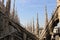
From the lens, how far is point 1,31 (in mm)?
14664

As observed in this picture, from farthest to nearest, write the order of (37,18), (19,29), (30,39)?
(37,18)
(30,39)
(19,29)

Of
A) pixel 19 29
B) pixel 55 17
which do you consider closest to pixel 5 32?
pixel 19 29

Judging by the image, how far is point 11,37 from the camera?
1459 cm

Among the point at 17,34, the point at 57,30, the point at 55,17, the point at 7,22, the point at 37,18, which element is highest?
the point at 57,30

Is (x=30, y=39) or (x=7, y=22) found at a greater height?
(x=7, y=22)

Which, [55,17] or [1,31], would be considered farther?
[1,31]

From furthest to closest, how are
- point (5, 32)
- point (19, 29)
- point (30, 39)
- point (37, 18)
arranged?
point (37, 18), point (30, 39), point (19, 29), point (5, 32)

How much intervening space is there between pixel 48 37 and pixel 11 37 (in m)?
3.37

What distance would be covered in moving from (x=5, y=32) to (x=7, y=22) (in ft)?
3.27

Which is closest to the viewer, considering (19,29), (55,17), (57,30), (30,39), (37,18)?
(57,30)

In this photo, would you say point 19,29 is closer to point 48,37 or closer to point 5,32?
point 5,32

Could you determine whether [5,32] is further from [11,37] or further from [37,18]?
[37,18]

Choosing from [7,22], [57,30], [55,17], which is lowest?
[7,22]

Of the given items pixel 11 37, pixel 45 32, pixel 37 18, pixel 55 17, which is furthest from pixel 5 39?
pixel 37 18
